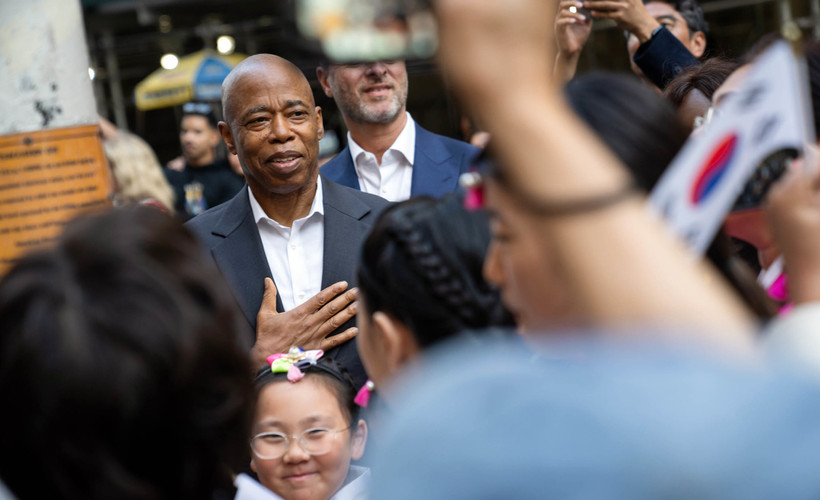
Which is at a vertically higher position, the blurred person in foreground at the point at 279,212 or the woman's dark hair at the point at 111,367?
the woman's dark hair at the point at 111,367

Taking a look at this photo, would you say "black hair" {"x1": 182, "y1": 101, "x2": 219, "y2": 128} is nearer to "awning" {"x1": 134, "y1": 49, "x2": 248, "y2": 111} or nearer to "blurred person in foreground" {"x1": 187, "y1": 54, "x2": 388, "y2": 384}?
"blurred person in foreground" {"x1": 187, "y1": 54, "x2": 388, "y2": 384}

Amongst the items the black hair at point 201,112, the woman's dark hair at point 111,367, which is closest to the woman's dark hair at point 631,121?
the woman's dark hair at point 111,367

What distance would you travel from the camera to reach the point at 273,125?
3.54 m

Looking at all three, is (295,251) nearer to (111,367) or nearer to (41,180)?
(41,180)

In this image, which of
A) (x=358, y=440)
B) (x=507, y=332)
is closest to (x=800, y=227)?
(x=507, y=332)

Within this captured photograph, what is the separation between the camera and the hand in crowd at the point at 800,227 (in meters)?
1.22

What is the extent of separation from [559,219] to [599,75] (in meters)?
0.66

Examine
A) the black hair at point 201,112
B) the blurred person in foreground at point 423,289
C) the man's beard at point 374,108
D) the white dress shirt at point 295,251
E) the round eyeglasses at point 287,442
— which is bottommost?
the black hair at point 201,112

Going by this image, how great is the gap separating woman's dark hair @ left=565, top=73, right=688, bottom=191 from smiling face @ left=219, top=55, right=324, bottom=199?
7.20 feet

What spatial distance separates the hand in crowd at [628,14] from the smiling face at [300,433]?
1.66 m

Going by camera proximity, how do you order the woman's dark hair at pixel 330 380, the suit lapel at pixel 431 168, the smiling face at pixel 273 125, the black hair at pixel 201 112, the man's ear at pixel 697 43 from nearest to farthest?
the woman's dark hair at pixel 330 380, the smiling face at pixel 273 125, the suit lapel at pixel 431 168, the man's ear at pixel 697 43, the black hair at pixel 201 112

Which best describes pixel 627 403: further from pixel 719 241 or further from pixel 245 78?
pixel 245 78

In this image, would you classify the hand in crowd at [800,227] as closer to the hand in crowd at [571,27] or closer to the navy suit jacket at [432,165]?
the hand in crowd at [571,27]

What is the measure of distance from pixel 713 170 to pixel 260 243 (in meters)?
2.52
